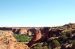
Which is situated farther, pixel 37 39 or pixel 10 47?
pixel 37 39

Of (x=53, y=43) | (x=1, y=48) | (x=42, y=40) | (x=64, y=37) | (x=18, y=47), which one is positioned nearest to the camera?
(x=1, y=48)

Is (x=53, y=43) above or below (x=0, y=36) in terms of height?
below

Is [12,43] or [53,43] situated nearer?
[12,43]

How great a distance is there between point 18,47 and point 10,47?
261 cm

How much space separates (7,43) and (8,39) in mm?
604

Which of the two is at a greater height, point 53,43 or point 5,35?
point 5,35

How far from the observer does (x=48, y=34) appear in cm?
7894

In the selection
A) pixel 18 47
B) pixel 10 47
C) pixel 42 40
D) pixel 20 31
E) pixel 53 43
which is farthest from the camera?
pixel 20 31

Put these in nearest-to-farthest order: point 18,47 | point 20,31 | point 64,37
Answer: point 18,47 → point 64,37 → point 20,31

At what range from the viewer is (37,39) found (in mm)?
74188

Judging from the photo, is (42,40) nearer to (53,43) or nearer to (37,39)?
(37,39)

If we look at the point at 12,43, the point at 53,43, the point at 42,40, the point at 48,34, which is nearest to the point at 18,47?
the point at 12,43

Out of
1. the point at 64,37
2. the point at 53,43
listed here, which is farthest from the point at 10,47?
the point at 64,37

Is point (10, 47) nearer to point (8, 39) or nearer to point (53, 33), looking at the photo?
point (8, 39)
